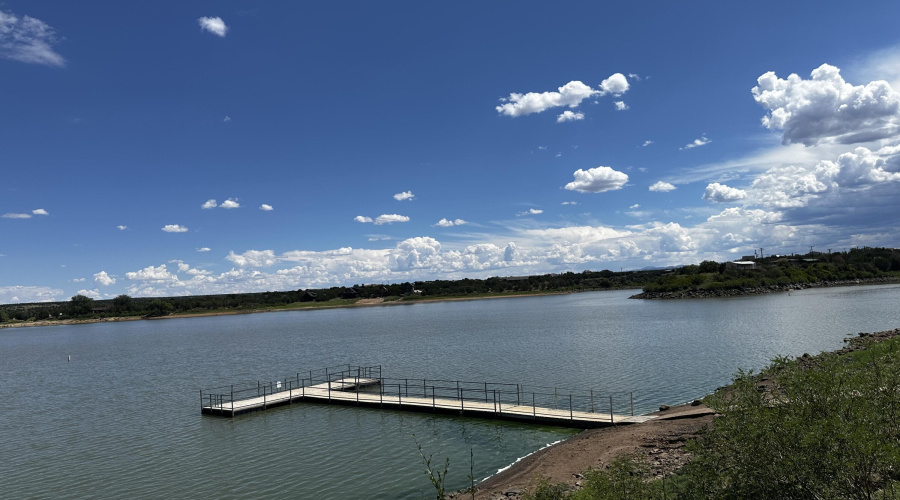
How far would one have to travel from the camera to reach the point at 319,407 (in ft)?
125

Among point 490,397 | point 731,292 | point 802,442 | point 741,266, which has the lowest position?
point 490,397

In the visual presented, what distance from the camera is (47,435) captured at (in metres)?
34.1

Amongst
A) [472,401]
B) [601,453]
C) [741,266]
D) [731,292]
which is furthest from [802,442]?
[741,266]

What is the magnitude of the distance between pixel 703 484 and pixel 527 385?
28.6 meters

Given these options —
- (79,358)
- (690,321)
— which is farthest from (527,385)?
(79,358)

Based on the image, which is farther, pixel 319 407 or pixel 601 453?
pixel 319 407

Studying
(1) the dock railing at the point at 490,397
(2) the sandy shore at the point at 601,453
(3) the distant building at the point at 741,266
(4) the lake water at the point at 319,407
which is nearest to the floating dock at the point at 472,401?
(1) the dock railing at the point at 490,397

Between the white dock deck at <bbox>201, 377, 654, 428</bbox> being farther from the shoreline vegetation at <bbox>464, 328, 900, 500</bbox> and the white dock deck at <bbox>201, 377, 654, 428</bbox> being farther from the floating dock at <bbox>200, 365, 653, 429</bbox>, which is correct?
the shoreline vegetation at <bbox>464, 328, 900, 500</bbox>

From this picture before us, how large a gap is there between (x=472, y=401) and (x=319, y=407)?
11350mm

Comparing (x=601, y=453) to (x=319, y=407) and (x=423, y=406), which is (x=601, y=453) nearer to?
(x=423, y=406)

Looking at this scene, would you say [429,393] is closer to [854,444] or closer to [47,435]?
[47,435]

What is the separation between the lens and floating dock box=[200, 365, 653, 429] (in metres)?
29.3

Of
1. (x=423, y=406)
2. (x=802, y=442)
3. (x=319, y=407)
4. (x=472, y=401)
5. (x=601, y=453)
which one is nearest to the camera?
(x=802, y=442)

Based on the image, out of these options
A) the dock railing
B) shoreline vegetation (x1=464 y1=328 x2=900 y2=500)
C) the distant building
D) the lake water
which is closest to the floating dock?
the dock railing
